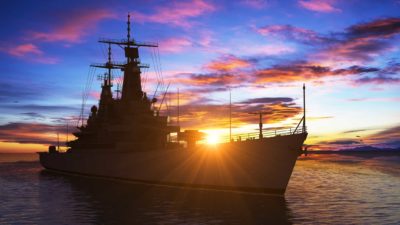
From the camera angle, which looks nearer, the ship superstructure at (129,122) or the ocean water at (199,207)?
the ocean water at (199,207)

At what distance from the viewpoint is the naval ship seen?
30.5 meters

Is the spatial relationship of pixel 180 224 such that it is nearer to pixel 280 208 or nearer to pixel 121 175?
pixel 280 208

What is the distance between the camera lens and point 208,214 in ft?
76.3

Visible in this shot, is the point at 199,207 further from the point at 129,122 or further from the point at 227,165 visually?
the point at 129,122

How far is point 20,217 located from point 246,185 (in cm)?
1575

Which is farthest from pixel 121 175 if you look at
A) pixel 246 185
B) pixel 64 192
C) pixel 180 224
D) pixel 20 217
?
pixel 180 224

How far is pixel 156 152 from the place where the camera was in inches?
1455

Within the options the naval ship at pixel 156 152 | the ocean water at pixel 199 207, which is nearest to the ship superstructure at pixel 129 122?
the naval ship at pixel 156 152

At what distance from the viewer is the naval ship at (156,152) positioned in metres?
30.5

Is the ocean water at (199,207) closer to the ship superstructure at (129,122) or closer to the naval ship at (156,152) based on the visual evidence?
the naval ship at (156,152)

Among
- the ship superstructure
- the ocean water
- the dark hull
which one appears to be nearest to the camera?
the ocean water

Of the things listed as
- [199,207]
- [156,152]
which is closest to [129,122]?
[156,152]

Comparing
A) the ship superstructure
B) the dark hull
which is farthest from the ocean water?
the ship superstructure

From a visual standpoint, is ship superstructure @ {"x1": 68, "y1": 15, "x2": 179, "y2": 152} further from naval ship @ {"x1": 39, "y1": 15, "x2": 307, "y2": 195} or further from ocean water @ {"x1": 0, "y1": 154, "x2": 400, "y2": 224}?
ocean water @ {"x1": 0, "y1": 154, "x2": 400, "y2": 224}
